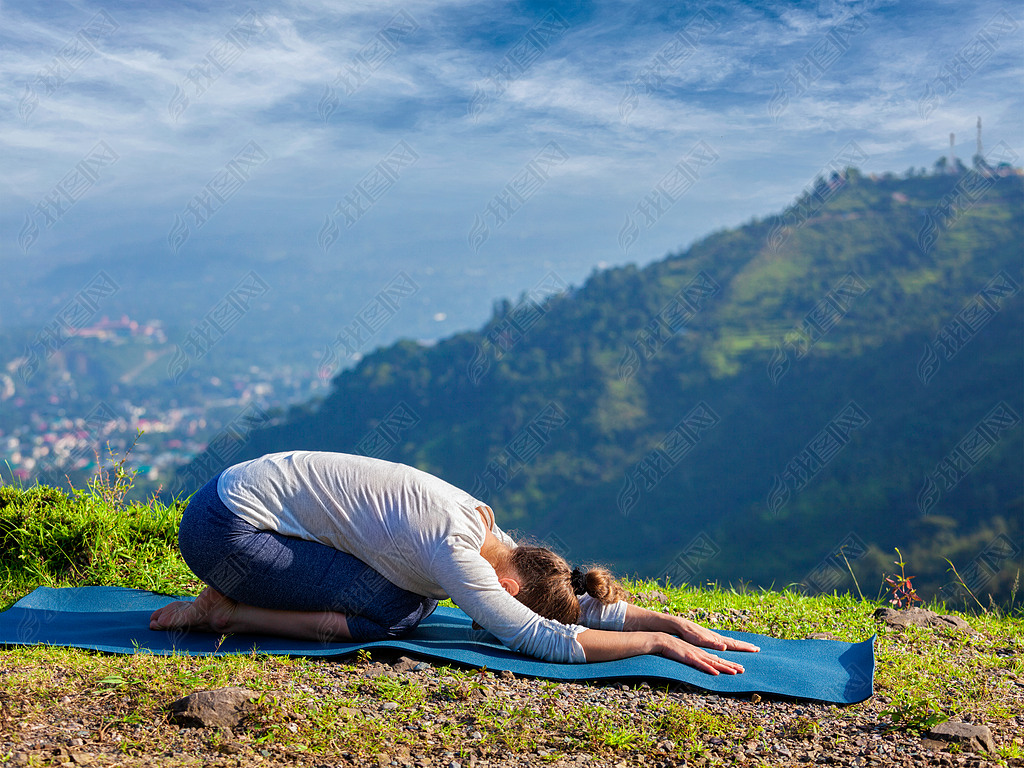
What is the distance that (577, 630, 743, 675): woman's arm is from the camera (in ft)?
10.3

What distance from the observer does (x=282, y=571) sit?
10.6ft

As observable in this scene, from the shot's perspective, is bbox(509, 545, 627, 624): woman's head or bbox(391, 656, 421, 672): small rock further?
bbox(509, 545, 627, 624): woman's head

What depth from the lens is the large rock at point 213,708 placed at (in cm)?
248

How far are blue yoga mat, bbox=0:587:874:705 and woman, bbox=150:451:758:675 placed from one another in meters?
0.08

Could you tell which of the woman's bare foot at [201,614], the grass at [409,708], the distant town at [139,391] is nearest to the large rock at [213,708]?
the grass at [409,708]

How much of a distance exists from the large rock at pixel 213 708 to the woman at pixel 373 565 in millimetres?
714

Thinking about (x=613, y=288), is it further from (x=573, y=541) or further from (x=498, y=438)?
(x=573, y=541)

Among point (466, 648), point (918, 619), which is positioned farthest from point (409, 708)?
point (918, 619)

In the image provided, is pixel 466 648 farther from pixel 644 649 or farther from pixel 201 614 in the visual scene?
pixel 201 614

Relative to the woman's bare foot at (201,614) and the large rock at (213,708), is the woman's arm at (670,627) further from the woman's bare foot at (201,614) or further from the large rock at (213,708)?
the woman's bare foot at (201,614)

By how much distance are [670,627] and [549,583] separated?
1.93ft

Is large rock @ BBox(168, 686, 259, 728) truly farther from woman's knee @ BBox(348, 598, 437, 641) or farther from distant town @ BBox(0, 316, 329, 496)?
distant town @ BBox(0, 316, 329, 496)

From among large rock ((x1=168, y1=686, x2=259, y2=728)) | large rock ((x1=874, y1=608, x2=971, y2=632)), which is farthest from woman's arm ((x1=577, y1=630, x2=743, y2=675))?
large rock ((x1=874, y1=608, x2=971, y2=632))

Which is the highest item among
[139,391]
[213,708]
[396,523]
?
[396,523]
